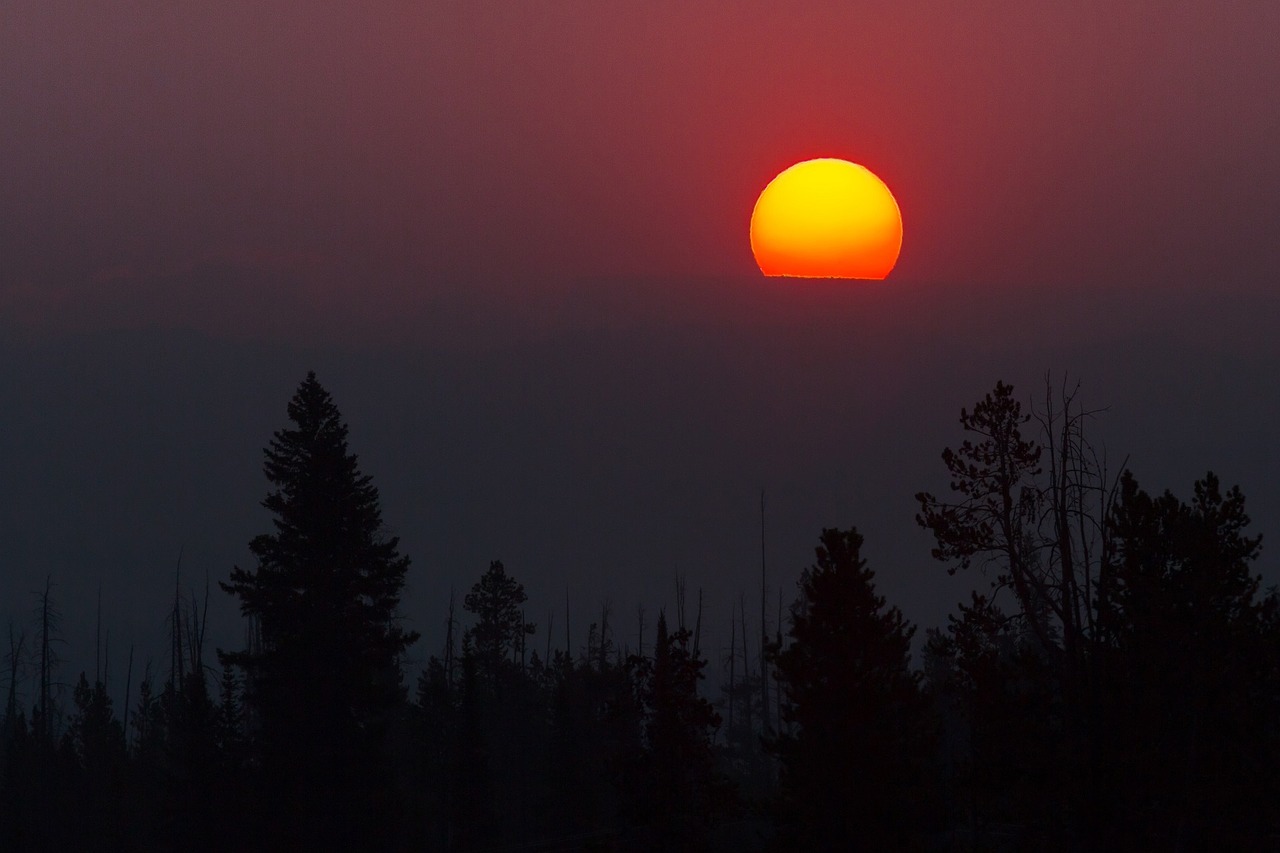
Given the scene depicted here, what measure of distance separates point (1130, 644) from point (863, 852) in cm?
784

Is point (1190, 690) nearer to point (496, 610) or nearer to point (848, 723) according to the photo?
point (848, 723)

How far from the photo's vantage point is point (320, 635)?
46.2 meters

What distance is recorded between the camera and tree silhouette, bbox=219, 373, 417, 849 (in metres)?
45.5

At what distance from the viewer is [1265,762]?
27.5 meters

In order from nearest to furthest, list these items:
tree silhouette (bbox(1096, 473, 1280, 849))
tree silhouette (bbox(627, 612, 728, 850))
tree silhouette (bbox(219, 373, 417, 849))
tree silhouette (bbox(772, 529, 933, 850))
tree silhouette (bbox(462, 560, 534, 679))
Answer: tree silhouette (bbox(1096, 473, 1280, 849)) → tree silhouette (bbox(772, 529, 933, 850)) → tree silhouette (bbox(627, 612, 728, 850)) → tree silhouette (bbox(219, 373, 417, 849)) → tree silhouette (bbox(462, 560, 534, 679))

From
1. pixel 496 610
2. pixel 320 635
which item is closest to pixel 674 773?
pixel 320 635

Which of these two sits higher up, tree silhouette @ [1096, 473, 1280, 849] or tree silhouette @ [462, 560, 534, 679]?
tree silhouette @ [462, 560, 534, 679]

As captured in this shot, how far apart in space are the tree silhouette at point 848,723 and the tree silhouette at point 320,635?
17867mm

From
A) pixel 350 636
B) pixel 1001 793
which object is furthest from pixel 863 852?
pixel 350 636

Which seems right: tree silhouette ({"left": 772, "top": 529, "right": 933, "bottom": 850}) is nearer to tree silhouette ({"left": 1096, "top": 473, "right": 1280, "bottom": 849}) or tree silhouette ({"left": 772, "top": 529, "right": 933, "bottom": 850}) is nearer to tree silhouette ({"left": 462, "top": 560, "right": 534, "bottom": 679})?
tree silhouette ({"left": 1096, "top": 473, "right": 1280, "bottom": 849})

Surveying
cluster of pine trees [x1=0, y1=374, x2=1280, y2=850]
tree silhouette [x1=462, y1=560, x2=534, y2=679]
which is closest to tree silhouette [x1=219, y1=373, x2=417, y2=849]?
cluster of pine trees [x1=0, y1=374, x2=1280, y2=850]

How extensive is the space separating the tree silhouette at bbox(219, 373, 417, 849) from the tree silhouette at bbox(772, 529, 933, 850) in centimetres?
1787

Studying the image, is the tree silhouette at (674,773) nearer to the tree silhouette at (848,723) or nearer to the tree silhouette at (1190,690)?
the tree silhouette at (848,723)

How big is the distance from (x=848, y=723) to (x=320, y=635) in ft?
66.6
